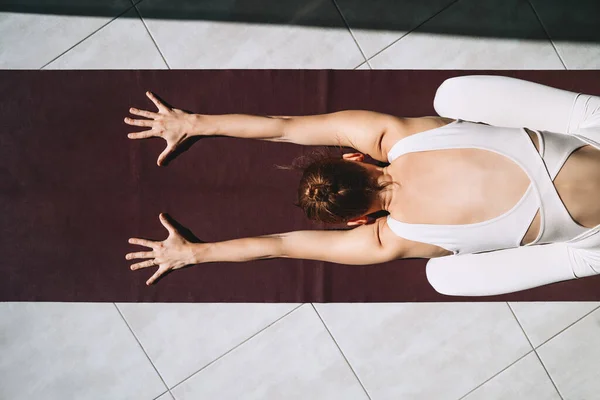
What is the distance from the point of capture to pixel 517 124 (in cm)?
142

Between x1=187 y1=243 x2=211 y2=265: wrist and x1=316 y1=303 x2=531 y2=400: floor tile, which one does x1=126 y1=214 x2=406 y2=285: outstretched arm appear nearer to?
x1=187 y1=243 x2=211 y2=265: wrist

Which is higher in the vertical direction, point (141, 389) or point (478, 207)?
point (478, 207)

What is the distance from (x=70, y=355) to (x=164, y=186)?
2.74ft

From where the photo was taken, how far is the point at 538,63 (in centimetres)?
182

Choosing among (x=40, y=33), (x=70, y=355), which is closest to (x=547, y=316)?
(x=70, y=355)

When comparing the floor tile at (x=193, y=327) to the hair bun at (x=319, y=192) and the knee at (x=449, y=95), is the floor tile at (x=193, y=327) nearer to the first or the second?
the hair bun at (x=319, y=192)

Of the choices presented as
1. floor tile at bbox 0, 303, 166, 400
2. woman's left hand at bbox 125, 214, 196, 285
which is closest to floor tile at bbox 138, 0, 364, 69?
woman's left hand at bbox 125, 214, 196, 285

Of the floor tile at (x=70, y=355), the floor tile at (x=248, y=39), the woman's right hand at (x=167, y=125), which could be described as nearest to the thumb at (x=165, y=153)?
the woman's right hand at (x=167, y=125)

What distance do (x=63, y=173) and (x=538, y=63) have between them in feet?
5.94

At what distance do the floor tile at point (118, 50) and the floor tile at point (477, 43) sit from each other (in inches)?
34.7

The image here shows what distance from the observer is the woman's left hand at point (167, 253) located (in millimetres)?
1586

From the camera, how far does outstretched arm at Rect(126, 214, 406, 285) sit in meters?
1.41

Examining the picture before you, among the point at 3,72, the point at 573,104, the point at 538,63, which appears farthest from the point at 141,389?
the point at 538,63

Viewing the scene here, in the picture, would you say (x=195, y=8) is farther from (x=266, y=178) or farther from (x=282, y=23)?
(x=266, y=178)
